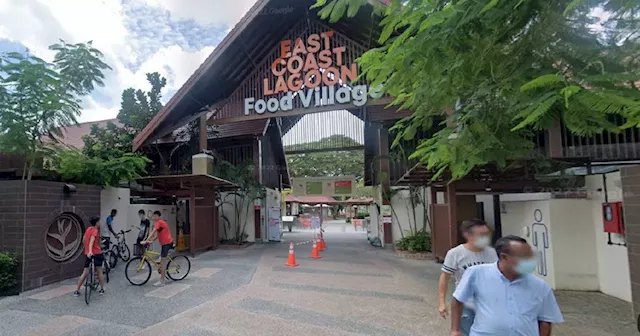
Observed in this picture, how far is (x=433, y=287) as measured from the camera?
7785 mm

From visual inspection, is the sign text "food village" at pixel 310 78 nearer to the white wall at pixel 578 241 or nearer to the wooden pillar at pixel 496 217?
the wooden pillar at pixel 496 217

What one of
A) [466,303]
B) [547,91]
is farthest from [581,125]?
[466,303]

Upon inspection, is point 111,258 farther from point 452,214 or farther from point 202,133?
point 452,214

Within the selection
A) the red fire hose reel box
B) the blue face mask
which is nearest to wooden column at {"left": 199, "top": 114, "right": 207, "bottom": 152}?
the red fire hose reel box

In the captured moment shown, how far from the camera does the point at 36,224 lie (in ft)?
26.0

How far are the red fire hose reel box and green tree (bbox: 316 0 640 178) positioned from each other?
3740 millimetres

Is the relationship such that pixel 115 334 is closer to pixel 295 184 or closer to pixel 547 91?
pixel 547 91

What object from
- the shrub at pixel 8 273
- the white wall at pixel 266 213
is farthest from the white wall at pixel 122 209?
the white wall at pixel 266 213

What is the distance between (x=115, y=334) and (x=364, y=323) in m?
3.49

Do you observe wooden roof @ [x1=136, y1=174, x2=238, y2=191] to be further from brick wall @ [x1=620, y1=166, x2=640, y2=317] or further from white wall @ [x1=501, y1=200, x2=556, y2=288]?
brick wall @ [x1=620, y1=166, x2=640, y2=317]

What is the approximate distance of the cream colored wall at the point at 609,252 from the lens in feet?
20.4

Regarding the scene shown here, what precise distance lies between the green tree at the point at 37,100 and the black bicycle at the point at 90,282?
321 centimetres

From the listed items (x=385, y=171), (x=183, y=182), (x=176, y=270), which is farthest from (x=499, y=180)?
(x=183, y=182)

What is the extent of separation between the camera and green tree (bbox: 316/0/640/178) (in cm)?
263
